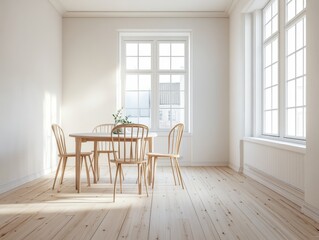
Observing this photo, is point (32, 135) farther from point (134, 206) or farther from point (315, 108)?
point (315, 108)

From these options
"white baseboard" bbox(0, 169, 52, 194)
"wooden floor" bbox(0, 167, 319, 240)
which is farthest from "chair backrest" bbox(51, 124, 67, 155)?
"white baseboard" bbox(0, 169, 52, 194)

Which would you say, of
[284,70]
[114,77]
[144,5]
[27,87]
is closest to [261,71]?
[284,70]

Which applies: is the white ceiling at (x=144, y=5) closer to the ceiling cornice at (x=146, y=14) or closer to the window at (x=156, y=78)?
the ceiling cornice at (x=146, y=14)

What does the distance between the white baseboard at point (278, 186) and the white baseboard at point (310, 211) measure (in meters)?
0.08

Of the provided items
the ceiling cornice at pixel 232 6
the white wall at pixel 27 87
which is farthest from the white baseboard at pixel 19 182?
the ceiling cornice at pixel 232 6

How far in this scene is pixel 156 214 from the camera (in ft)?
10.2

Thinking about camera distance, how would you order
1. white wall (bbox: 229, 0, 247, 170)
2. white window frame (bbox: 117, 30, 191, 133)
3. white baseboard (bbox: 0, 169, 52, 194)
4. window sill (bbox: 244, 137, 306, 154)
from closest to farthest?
1. window sill (bbox: 244, 137, 306, 154)
2. white baseboard (bbox: 0, 169, 52, 194)
3. white wall (bbox: 229, 0, 247, 170)
4. white window frame (bbox: 117, 30, 191, 133)

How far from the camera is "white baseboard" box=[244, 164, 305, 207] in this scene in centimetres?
350

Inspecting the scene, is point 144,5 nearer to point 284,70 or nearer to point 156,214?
point 284,70

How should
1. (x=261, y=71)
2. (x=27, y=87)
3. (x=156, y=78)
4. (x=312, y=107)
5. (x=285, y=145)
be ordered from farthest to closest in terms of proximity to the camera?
(x=156, y=78)
(x=261, y=71)
(x=27, y=87)
(x=285, y=145)
(x=312, y=107)

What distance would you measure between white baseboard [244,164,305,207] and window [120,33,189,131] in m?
2.22

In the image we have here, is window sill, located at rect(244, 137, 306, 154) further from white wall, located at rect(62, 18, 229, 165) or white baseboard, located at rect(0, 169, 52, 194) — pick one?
white baseboard, located at rect(0, 169, 52, 194)

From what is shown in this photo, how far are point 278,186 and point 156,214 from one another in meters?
1.73

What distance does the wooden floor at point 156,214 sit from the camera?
2572 mm
